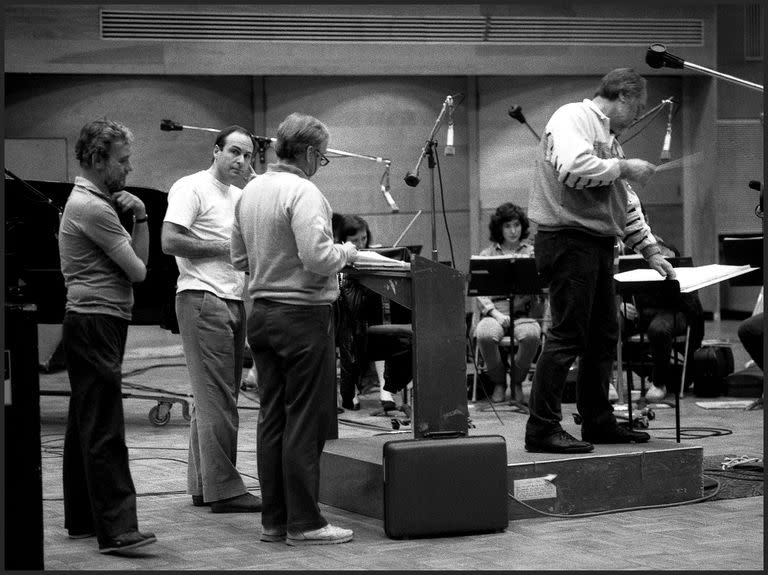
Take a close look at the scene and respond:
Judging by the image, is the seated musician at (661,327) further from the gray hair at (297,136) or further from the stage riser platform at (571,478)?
the gray hair at (297,136)

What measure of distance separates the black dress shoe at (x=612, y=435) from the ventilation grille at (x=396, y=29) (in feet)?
24.1

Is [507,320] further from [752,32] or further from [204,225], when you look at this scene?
[752,32]

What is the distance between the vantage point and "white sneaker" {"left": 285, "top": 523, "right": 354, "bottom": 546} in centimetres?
366

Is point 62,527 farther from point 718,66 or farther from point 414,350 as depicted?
point 718,66

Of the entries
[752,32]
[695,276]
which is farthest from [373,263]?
[752,32]

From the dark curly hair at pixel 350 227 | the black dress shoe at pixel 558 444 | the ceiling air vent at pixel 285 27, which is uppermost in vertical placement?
the ceiling air vent at pixel 285 27

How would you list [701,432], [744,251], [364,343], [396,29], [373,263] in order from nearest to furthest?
[373,263], [364,343], [701,432], [744,251], [396,29]

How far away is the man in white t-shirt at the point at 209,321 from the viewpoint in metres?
4.22

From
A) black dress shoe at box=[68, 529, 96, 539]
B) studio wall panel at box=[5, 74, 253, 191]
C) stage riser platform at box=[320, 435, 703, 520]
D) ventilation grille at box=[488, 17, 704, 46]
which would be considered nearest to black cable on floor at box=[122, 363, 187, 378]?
studio wall panel at box=[5, 74, 253, 191]

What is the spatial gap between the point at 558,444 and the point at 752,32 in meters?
9.17

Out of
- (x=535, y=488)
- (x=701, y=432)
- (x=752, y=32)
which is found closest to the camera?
(x=535, y=488)

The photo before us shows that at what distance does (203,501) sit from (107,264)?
4.08 feet

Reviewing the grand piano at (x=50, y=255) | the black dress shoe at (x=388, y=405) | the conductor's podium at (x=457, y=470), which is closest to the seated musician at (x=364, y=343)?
the black dress shoe at (x=388, y=405)

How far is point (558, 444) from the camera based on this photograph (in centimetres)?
420
